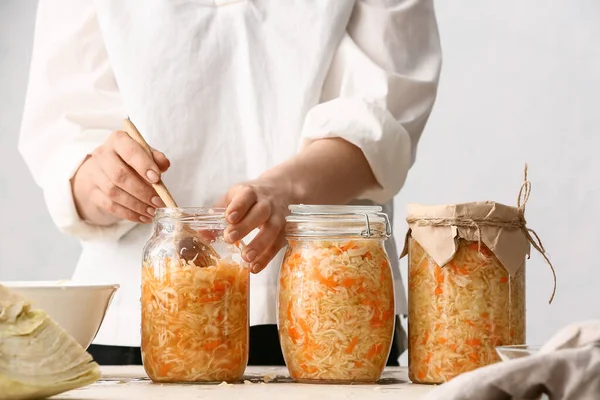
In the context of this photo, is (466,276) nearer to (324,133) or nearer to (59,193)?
(324,133)

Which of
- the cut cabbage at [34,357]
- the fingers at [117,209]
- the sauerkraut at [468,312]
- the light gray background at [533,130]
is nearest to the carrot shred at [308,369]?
the sauerkraut at [468,312]

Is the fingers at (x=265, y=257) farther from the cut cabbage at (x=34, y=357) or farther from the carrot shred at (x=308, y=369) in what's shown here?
the cut cabbage at (x=34, y=357)

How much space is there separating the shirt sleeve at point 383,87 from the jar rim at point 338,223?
0.29m

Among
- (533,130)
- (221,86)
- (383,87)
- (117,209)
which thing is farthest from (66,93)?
(533,130)

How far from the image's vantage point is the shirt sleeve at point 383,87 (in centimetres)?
111

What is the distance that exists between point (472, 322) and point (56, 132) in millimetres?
736

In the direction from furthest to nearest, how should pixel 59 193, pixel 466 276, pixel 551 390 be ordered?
pixel 59 193 → pixel 466 276 → pixel 551 390

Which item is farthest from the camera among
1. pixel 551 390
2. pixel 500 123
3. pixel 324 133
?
pixel 500 123

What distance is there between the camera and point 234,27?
49.6 inches

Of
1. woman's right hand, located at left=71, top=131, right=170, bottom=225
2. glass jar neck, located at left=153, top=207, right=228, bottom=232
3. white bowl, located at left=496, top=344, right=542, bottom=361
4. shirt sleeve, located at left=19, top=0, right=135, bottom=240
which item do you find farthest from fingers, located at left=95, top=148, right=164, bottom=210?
white bowl, located at left=496, top=344, right=542, bottom=361

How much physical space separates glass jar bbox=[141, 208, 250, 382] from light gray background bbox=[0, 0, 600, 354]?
6.51 feet

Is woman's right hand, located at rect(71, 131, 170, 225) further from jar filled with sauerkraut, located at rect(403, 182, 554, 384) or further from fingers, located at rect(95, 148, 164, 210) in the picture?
jar filled with sauerkraut, located at rect(403, 182, 554, 384)

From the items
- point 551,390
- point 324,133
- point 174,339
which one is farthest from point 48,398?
point 324,133

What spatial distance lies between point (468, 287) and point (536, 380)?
248mm
